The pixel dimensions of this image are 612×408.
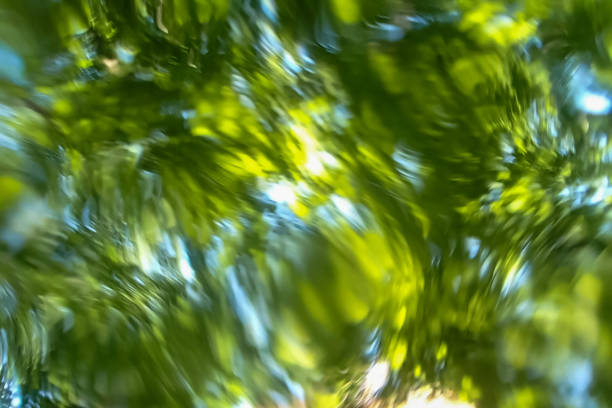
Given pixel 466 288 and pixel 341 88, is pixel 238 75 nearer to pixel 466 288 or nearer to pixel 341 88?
pixel 341 88

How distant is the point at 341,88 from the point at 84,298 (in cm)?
19

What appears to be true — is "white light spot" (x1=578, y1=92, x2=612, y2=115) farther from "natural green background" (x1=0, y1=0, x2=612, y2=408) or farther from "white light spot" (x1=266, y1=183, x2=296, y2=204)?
"white light spot" (x1=266, y1=183, x2=296, y2=204)

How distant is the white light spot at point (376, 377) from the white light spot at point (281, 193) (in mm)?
89

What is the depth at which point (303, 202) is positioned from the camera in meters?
0.34

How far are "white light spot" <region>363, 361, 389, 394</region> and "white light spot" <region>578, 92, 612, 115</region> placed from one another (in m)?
0.20

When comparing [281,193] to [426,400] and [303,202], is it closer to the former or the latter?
[303,202]

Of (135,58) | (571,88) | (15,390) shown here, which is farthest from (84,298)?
(571,88)

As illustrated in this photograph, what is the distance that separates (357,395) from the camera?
299mm

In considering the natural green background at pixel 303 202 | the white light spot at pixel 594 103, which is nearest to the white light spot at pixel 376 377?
the natural green background at pixel 303 202

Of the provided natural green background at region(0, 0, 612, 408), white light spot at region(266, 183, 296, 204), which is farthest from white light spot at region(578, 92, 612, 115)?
white light spot at region(266, 183, 296, 204)

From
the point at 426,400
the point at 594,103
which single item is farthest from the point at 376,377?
the point at 594,103

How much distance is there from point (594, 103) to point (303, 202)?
0.60 feet

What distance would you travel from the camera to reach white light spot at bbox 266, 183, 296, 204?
1.12ft

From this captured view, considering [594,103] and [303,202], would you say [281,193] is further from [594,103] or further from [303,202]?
[594,103]
